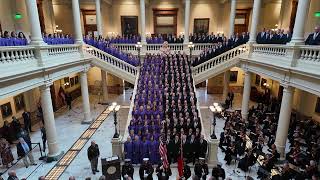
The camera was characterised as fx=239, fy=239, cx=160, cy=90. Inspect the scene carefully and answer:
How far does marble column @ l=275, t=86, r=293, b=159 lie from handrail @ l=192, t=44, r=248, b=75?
5.33 meters

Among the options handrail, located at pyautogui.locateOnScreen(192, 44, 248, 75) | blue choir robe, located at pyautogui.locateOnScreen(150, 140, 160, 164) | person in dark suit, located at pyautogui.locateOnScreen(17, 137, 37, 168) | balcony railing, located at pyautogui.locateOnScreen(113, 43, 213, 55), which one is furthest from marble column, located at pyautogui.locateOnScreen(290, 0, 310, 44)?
person in dark suit, located at pyautogui.locateOnScreen(17, 137, 37, 168)

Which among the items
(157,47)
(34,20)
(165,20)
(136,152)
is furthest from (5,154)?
(165,20)

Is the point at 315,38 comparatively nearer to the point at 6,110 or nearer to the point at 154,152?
A: the point at 154,152

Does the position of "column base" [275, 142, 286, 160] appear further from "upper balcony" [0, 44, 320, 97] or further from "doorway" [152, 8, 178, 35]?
"doorway" [152, 8, 178, 35]

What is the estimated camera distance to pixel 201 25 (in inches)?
887

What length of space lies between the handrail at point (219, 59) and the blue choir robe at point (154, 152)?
6708 millimetres

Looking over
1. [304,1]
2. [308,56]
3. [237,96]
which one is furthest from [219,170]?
[237,96]

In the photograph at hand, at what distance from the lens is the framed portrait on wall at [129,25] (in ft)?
73.9

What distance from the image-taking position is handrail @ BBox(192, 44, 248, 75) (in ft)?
47.5

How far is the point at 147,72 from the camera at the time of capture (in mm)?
14047

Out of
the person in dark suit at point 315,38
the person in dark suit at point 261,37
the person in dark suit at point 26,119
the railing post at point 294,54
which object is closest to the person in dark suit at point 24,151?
the person in dark suit at point 26,119

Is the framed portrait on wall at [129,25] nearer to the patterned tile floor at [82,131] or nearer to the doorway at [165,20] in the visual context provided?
the doorway at [165,20]

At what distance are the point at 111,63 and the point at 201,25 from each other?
37.6 feet

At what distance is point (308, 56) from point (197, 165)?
5370 mm
